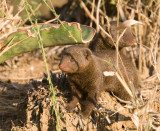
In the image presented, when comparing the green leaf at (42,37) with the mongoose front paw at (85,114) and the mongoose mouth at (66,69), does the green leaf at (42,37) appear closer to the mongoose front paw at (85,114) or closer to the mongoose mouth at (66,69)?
the mongoose mouth at (66,69)

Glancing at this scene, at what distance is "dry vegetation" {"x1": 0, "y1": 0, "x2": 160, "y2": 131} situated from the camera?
2.30 metres

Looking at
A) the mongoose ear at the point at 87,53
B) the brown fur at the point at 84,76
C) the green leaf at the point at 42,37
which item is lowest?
the brown fur at the point at 84,76

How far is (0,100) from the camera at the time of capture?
11.8 feet

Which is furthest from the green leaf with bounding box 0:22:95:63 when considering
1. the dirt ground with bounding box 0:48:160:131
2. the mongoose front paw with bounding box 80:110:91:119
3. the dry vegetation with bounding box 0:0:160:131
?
the mongoose front paw with bounding box 80:110:91:119

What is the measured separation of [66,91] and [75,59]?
1.58ft

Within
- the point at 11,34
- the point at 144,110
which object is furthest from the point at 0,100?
the point at 144,110

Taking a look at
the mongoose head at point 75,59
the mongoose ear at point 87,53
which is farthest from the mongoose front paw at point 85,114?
the mongoose ear at point 87,53

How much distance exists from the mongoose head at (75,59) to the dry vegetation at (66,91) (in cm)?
38

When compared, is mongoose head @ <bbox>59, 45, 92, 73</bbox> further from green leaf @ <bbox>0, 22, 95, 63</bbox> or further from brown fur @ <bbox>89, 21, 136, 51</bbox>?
brown fur @ <bbox>89, 21, 136, 51</bbox>

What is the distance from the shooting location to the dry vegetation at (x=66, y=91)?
230 cm

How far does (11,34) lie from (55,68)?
7.60ft

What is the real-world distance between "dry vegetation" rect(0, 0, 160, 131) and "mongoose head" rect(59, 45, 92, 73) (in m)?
0.38

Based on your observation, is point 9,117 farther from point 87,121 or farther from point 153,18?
point 153,18

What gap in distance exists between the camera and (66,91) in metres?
2.86
